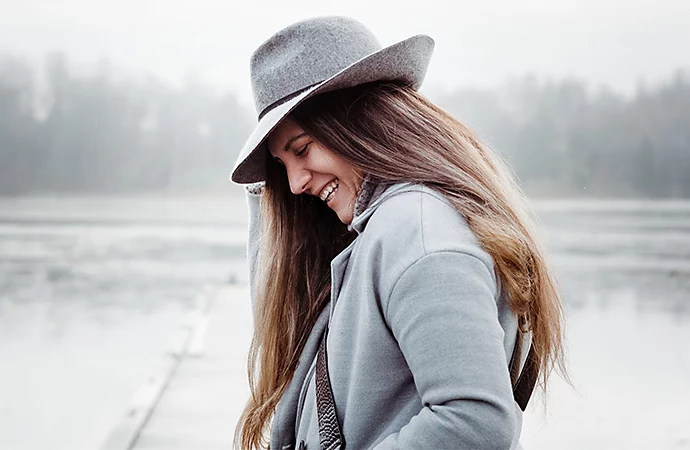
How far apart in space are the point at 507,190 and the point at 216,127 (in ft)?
16.5

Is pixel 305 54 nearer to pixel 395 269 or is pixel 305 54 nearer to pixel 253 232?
pixel 395 269

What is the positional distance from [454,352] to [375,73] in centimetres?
28

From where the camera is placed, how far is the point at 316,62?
0.80m

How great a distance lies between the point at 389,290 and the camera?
2.20ft

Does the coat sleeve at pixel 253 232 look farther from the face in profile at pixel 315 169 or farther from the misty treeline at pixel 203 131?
the misty treeline at pixel 203 131

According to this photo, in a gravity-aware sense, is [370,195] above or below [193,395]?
above

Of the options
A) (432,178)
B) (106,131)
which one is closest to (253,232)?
(432,178)

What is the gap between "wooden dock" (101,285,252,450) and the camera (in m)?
2.31

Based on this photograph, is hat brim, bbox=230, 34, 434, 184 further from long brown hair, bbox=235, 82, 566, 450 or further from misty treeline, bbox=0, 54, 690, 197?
misty treeline, bbox=0, 54, 690, 197

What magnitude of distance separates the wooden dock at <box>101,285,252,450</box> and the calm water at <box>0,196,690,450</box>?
0.23 meters

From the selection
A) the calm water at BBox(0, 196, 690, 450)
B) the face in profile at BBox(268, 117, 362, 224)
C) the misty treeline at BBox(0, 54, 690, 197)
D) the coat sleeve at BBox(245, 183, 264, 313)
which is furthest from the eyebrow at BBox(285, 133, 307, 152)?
the misty treeline at BBox(0, 54, 690, 197)

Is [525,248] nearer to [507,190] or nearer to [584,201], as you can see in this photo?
[507,190]

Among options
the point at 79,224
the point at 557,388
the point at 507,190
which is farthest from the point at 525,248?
the point at 79,224

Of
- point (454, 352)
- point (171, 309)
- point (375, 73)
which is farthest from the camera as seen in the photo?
point (171, 309)
